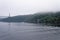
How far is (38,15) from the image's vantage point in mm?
34625

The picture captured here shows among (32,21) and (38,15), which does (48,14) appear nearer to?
(38,15)

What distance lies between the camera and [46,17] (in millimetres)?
30250

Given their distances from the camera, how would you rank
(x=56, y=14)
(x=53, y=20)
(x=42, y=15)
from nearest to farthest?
(x=53, y=20) → (x=56, y=14) → (x=42, y=15)

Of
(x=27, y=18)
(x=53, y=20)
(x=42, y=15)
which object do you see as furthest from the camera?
(x=27, y=18)

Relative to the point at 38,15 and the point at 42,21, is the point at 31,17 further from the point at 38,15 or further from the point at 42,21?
the point at 42,21

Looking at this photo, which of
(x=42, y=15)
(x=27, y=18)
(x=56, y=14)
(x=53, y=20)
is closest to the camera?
(x=53, y=20)

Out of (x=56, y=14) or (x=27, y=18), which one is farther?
(x=27, y=18)

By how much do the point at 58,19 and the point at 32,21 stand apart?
10.4m

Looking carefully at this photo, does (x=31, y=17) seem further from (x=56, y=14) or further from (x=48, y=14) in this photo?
(x=56, y=14)

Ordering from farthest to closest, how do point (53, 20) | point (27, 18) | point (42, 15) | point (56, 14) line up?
point (27, 18)
point (42, 15)
point (56, 14)
point (53, 20)

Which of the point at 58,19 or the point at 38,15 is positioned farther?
the point at 38,15

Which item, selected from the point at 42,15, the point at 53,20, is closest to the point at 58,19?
the point at 53,20

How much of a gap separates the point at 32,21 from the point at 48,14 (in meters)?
6.68

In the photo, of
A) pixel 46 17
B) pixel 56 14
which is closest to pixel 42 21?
pixel 46 17
